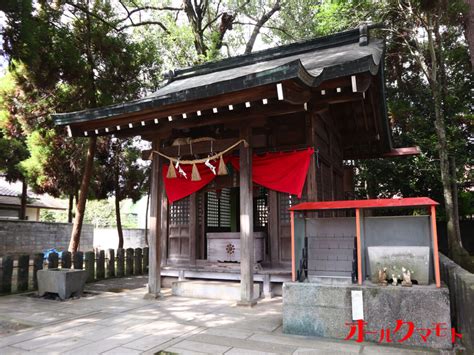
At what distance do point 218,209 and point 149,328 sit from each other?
5.30 m

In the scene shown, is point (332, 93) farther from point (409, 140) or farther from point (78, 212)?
point (409, 140)

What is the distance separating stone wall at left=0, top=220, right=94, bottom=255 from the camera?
52.1 ft

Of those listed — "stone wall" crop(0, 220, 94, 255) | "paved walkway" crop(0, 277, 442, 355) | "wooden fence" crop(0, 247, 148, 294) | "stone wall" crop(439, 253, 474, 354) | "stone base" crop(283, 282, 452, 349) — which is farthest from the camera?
"stone wall" crop(0, 220, 94, 255)

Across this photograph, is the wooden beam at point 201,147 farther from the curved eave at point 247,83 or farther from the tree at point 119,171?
the tree at point 119,171

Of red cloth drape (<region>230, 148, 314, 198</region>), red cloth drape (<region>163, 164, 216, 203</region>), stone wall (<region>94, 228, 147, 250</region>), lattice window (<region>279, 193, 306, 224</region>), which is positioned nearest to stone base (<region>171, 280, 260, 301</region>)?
lattice window (<region>279, 193, 306, 224</region>)

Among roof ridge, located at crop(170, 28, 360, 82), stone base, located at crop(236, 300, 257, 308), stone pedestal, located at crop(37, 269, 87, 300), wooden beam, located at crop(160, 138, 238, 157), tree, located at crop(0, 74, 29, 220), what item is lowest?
stone base, located at crop(236, 300, 257, 308)

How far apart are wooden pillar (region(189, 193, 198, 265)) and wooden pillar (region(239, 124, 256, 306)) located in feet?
6.67

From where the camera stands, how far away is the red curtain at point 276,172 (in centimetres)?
671

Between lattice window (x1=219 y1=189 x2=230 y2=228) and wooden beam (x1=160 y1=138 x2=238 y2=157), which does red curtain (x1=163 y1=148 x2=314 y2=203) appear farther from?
lattice window (x1=219 y1=189 x2=230 y2=228)

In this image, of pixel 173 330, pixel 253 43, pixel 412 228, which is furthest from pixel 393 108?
pixel 173 330

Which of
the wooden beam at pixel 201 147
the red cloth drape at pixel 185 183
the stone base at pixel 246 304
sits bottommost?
the stone base at pixel 246 304

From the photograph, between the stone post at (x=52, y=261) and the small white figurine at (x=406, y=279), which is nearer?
the small white figurine at (x=406, y=279)

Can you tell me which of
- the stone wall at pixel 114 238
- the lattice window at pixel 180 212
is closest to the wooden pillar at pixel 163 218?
the lattice window at pixel 180 212

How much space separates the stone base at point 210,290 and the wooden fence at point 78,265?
270 centimetres
